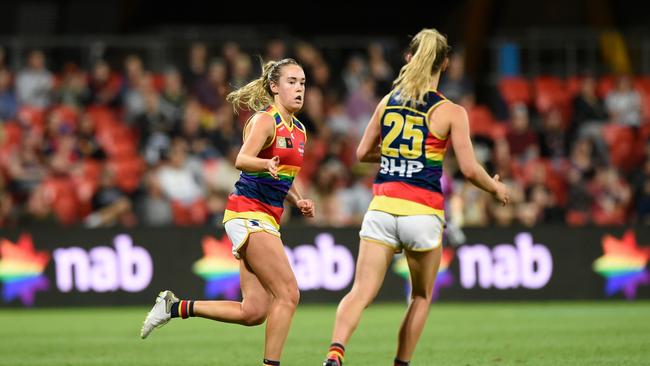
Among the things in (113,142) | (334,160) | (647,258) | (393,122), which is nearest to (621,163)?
(647,258)

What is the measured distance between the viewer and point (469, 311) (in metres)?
14.2

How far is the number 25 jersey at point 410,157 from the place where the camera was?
6.94 meters

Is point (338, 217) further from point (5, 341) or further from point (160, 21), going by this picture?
point (160, 21)

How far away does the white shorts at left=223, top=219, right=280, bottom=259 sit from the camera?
24.0 ft

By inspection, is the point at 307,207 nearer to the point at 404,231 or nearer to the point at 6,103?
the point at 404,231

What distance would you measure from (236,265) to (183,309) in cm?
738

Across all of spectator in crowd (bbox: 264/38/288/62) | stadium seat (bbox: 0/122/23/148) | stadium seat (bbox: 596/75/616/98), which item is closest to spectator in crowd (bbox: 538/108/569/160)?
stadium seat (bbox: 596/75/616/98)

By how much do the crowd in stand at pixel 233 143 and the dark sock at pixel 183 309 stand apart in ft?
25.4

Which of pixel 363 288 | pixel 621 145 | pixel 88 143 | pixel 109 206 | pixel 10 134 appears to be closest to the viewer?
pixel 363 288

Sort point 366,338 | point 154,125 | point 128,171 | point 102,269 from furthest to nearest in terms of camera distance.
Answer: point 154,125, point 128,171, point 102,269, point 366,338

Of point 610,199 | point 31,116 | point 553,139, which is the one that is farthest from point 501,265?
point 31,116

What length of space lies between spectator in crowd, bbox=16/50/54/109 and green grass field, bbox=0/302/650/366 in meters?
4.93

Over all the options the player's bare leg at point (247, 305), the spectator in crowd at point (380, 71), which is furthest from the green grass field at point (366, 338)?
→ the spectator in crowd at point (380, 71)

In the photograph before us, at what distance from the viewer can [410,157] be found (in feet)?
22.8
